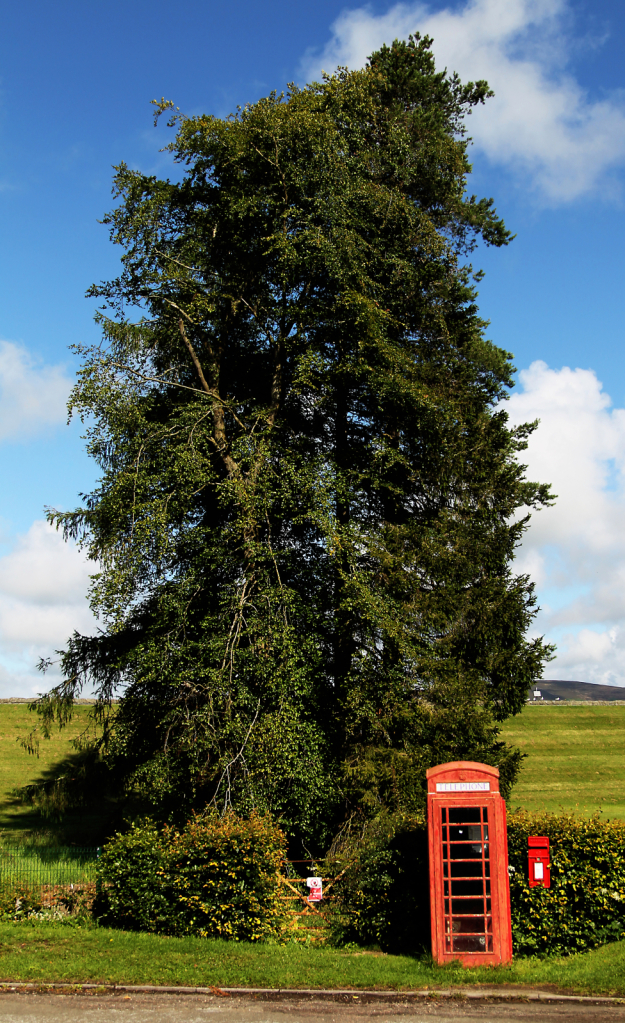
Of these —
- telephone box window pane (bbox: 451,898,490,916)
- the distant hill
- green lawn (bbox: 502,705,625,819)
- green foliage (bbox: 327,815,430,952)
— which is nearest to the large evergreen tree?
green foliage (bbox: 327,815,430,952)

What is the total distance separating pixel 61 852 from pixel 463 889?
9.98 metres

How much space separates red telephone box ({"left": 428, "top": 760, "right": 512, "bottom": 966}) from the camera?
467 inches

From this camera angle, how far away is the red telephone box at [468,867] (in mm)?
11867

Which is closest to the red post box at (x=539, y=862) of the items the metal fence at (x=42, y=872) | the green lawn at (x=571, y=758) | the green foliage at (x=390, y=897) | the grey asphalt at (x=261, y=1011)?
the green foliage at (x=390, y=897)

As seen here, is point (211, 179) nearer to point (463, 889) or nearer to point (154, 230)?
point (154, 230)

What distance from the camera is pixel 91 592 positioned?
60.5 feet

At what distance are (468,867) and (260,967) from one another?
3.37m

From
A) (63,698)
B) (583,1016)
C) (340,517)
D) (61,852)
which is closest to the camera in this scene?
(583,1016)

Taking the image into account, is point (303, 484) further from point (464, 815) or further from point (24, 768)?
point (24, 768)

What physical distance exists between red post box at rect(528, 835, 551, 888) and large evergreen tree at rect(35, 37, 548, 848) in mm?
6455

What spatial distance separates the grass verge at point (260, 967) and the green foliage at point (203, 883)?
37 centimetres

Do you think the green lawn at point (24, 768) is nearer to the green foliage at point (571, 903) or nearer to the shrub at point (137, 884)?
the shrub at point (137, 884)

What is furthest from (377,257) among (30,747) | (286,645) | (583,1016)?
(583,1016)

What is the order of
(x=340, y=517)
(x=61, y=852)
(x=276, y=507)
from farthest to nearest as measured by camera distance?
1. (x=340, y=517)
2. (x=276, y=507)
3. (x=61, y=852)
